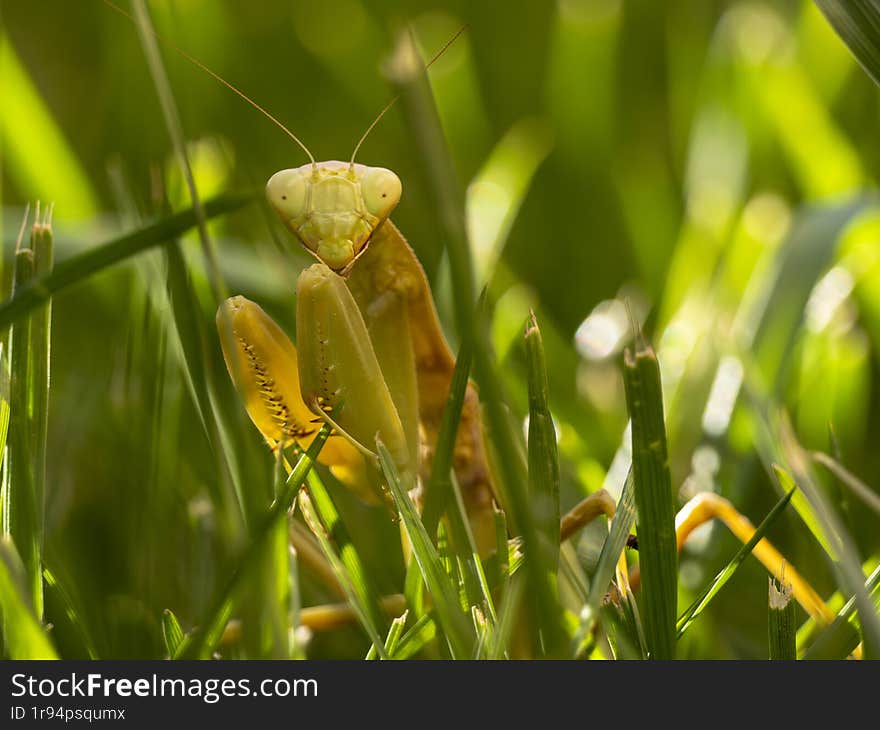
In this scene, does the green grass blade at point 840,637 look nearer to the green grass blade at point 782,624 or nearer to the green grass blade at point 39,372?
the green grass blade at point 782,624

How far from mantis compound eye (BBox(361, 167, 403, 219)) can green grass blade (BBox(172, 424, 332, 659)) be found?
286 mm

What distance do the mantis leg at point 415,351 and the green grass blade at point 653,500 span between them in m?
0.35

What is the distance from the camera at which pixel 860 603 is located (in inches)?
21.5

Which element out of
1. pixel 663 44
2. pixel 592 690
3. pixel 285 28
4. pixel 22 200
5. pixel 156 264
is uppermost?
pixel 285 28

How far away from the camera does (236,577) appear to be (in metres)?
0.54

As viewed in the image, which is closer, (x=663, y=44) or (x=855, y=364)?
(x=855, y=364)

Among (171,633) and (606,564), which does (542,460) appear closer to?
(606,564)

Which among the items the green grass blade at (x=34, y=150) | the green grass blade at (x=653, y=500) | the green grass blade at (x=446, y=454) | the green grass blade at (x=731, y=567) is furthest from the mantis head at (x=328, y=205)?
the green grass blade at (x=34, y=150)

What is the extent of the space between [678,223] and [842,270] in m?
0.69

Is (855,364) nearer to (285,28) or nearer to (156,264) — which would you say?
(156,264)

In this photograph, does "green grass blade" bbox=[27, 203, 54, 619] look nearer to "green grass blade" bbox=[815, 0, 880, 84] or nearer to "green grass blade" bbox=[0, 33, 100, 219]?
"green grass blade" bbox=[815, 0, 880, 84]

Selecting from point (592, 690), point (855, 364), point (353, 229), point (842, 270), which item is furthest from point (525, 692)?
point (842, 270)

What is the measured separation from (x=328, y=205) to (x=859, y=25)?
1.53ft

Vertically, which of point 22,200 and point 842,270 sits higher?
point 22,200
